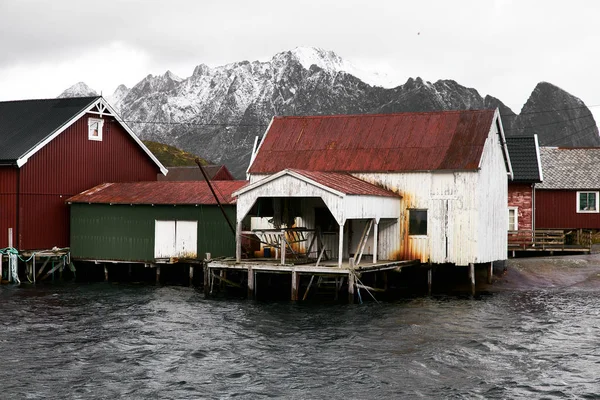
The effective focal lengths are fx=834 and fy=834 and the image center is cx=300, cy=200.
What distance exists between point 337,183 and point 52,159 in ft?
56.1

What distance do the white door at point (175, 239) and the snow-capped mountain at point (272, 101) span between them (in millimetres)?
115285

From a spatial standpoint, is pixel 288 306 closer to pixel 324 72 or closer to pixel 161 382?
pixel 161 382

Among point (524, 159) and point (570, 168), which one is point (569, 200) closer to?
point (570, 168)

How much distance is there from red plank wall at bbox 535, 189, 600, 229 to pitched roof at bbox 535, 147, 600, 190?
0.57 meters

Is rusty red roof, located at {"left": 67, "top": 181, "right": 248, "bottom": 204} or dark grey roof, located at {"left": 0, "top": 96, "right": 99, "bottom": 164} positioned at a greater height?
dark grey roof, located at {"left": 0, "top": 96, "right": 99, "bottom": 164}

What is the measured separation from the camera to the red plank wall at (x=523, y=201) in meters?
48.2

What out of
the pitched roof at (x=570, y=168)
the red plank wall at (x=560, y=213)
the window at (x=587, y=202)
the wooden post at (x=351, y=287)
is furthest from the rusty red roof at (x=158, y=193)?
the window at (x=587, y=202)

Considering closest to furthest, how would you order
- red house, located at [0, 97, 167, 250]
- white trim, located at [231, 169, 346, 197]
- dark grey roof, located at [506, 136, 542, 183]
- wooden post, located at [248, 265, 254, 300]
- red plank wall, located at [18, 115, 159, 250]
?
1. white trim, located at [231, 169, 346, 197]
2. wooden post, located at [248, 265, 254, 300]
3. red house, located at [0, 97, 167, 250]
4. red plank wall, located at [18, 115, 159, 250]
5. dark grey roof, located at [506, 136, 542, 183]

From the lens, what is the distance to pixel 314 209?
37219mm

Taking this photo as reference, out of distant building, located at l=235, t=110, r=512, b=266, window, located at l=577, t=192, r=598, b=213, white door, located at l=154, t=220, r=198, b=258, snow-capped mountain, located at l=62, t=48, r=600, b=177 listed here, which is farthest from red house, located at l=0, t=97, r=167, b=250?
snow-capped mountain, located at l=62, t=48, r=600, b=177

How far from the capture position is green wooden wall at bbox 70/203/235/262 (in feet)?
130

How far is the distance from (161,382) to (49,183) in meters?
24.9

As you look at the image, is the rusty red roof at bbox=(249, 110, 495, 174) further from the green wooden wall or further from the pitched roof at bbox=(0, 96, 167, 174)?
the pitched roof at bbox=(0, 96, 167, 174)

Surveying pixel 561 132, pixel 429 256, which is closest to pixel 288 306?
pixel 429 256
